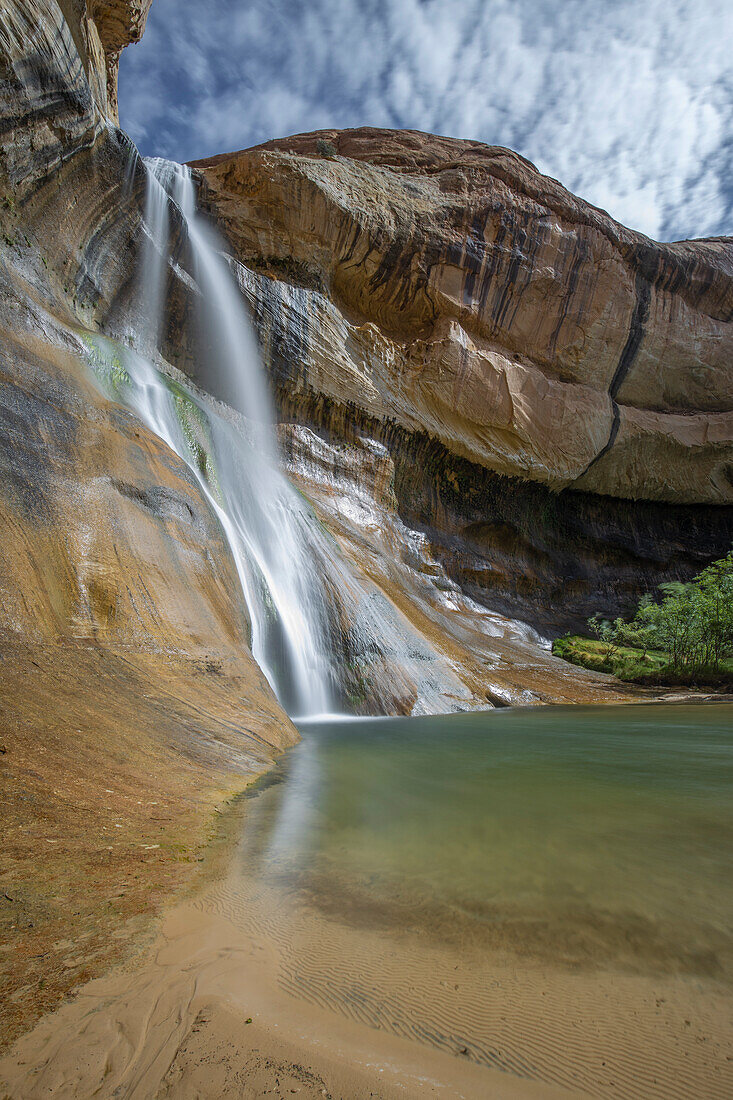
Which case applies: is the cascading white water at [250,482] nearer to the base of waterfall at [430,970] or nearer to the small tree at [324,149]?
the base of waterfall at [430,970]

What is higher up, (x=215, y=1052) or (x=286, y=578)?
(x=286, y=578)

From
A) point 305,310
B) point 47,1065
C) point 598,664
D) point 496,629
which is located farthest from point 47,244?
point 598,664

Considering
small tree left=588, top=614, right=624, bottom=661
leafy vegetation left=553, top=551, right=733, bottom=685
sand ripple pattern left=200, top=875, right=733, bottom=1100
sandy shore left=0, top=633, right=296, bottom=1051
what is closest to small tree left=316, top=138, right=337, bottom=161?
leafy vegetation left=553, top=551, right=733, bottom=685

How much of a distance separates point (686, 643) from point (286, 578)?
13.9 m

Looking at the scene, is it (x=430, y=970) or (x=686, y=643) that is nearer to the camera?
(x=430, y=970)

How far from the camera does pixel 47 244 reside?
41.6 feet

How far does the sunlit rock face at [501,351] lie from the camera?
20812mm

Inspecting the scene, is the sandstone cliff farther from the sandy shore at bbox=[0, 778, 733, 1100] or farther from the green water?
the green water

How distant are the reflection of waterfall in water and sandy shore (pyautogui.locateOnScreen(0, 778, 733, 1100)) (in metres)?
7.34

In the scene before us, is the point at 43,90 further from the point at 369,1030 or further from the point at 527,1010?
the point at 527,1010

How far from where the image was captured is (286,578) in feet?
36.0

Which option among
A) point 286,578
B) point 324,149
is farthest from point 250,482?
point 324,149

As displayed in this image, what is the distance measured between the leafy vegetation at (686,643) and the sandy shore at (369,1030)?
57.5ft

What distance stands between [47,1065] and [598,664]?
794 inches
